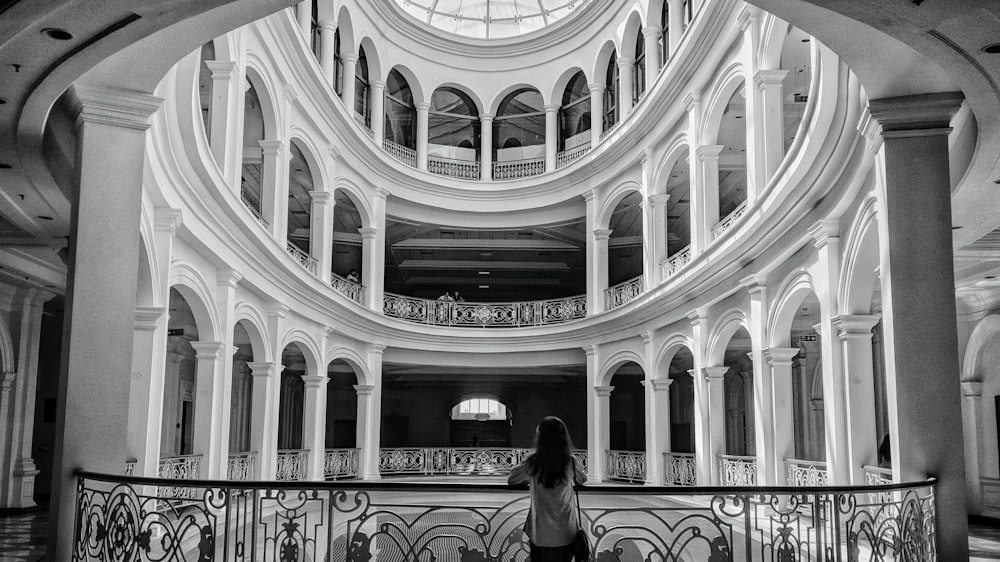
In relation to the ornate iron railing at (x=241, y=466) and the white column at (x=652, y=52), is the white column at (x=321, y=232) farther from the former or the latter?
the white column at (x=652, y=52)

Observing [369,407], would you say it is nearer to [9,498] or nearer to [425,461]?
[425,461]

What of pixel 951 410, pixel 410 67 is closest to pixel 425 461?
pixel 410 67

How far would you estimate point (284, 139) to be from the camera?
56.4ft

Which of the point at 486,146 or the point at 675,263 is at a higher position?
the point at 486,146

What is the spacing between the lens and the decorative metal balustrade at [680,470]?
18.7 metres

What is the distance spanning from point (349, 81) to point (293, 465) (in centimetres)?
930

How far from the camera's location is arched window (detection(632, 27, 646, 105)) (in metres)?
22.1

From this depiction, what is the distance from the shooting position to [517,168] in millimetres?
26828

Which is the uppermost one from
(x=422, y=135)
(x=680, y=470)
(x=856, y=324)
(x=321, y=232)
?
(x=422, y=135)

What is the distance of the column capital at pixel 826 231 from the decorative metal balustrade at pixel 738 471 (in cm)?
490

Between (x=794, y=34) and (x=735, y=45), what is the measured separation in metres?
2.04

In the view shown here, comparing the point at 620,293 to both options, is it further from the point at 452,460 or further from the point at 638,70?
the point at 452,460

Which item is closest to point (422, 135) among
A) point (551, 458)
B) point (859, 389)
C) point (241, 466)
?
point (241, 466)

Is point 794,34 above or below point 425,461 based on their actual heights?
above
